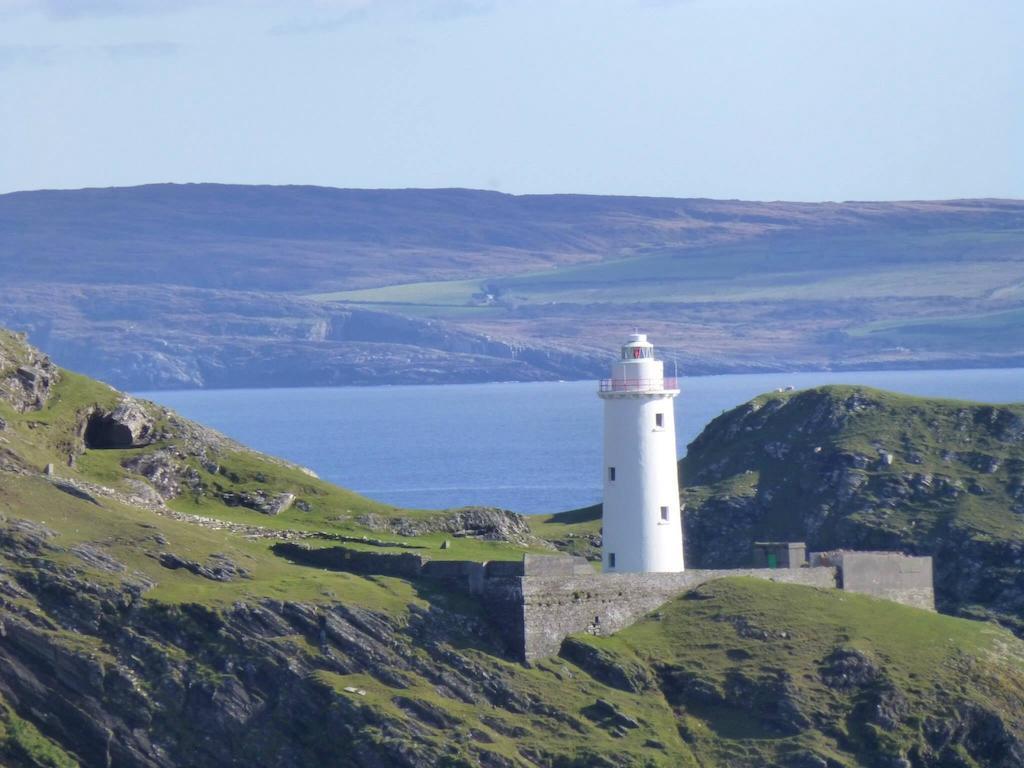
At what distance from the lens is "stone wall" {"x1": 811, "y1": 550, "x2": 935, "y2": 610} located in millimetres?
73688

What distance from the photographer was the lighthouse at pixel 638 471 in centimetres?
7119

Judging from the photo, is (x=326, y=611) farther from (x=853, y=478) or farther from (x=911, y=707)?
(x=853, y=478)

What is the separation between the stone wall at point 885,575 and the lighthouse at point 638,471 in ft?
18.7

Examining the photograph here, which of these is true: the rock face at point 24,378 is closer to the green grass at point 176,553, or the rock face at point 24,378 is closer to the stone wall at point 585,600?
the green grass at point 176,553

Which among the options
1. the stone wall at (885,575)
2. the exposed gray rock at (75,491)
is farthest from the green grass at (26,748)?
the stone wall at (885,575)

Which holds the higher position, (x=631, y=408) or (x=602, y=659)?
(x=631, y=408)

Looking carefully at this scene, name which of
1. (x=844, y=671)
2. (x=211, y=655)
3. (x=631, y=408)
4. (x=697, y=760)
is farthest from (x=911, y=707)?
(x=211, y=655)

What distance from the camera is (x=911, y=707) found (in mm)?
64375

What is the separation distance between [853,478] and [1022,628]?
587 inches

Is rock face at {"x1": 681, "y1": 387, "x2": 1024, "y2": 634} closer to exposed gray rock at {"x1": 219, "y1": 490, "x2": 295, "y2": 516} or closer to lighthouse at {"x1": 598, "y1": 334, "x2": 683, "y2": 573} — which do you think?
lighthouse at {"x1": 598, "y1": 334, "x2": 683, "y2": 573}

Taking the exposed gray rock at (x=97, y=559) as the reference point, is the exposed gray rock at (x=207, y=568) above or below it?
below

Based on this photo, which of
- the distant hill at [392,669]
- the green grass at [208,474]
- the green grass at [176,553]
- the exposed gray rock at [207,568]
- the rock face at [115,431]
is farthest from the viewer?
the rock face at [115,431]

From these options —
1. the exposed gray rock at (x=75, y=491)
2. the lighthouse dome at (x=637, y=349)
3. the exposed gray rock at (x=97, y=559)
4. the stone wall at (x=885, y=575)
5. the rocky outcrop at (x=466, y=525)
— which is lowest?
the stone wall at (x=885, y=575)

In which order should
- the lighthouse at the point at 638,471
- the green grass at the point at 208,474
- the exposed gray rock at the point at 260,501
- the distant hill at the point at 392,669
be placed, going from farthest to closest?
the exposed gray rock at the point at 260,501 → the green grass at the point at 208,474 → the lighthouse at the point at 638,471 → the distant hill at the point at 392,669
